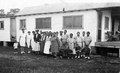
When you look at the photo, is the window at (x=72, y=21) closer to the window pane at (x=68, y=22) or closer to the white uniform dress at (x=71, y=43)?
the window pane at (x=68, y=22)

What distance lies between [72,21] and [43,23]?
9.72ft

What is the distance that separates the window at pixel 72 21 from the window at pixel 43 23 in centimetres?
166

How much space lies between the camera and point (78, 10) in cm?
1130

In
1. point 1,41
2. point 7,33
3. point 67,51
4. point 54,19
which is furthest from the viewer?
point 1,41

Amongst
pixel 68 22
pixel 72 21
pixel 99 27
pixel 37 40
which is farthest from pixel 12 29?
pixel 99 27

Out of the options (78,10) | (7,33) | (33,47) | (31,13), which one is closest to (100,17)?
(78,10)

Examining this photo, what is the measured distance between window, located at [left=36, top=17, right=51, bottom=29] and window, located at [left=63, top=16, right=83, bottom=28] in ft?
5.44

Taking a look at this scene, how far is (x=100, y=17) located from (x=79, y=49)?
342cm

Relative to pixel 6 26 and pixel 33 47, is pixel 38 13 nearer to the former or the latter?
pixel 33 47

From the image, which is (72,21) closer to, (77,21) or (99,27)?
(77,21)

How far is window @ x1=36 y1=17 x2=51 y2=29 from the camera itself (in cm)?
1314

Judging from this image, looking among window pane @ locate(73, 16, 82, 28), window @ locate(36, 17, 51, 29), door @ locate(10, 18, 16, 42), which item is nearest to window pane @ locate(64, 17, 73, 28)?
window pane @ locate(73, 16, 82, 28)

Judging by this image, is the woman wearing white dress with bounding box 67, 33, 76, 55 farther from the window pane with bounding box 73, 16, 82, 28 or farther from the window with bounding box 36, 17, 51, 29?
the window with bounding box 36, 17, 51, 29

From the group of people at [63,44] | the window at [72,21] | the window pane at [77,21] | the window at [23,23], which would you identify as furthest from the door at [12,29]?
the window pane at [77,21]
